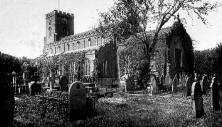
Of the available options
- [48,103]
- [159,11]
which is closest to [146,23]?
[159,11]

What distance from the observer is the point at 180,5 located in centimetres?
2359

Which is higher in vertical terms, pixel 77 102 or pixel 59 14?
pixel 59 14

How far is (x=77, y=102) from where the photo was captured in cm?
894

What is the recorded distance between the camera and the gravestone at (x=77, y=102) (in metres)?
8.76

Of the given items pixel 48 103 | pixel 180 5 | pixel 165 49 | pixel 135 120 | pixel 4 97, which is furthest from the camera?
pixel 165 49

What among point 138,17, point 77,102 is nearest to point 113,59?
point 138,17

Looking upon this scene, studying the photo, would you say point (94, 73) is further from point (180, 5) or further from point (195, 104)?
point (195, 104)

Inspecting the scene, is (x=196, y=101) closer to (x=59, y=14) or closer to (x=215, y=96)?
(x=215, y=96)

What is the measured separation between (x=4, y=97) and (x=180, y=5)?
2091 cm

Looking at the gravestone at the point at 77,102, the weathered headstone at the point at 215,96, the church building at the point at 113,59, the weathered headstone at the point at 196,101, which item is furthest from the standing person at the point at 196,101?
the church building at the point at 113,59

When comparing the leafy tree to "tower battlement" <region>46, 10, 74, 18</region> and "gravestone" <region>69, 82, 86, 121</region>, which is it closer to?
"gravestone" <region>69, 82, 86, 121</region>

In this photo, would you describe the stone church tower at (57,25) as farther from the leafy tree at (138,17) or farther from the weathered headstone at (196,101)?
the weathered headstone at (196,101)

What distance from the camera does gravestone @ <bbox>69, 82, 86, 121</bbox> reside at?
8758 mm

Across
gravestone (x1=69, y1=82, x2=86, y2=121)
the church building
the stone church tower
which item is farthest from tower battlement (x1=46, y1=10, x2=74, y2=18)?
gravestone (x1=69, y1=82, x2=86, y2=121)
